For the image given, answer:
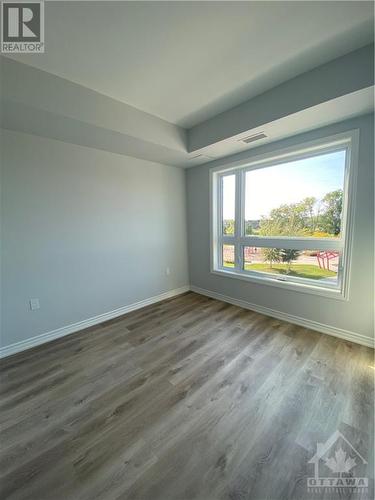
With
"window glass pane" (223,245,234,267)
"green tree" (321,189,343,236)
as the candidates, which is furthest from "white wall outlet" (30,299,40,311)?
"green tree" (321,189,343,236)

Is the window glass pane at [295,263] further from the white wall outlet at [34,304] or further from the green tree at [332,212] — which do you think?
the white wall outlet at [34,304]

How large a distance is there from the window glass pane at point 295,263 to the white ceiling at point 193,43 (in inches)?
75.7

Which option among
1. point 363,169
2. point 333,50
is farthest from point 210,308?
point 333,50

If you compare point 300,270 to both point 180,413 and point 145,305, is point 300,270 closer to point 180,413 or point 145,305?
point 180,413

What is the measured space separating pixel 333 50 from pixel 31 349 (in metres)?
4.08

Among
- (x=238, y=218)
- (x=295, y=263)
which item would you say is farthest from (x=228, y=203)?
(x=295, y=263)

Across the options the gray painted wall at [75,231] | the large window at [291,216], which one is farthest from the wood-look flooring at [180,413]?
the large window at [291,216]

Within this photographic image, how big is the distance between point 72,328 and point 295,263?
3050mm

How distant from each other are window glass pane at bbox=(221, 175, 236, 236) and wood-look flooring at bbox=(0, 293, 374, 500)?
5.65ft

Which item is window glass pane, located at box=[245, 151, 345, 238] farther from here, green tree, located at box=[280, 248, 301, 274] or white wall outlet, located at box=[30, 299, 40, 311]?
white wall outlet, located at box=[30, 299, 40, 311]

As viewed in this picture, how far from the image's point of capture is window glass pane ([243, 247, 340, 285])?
2396 mm

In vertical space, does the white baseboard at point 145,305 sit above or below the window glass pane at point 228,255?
below

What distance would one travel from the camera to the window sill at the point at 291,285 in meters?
2.30

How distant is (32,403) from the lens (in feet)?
5.09
